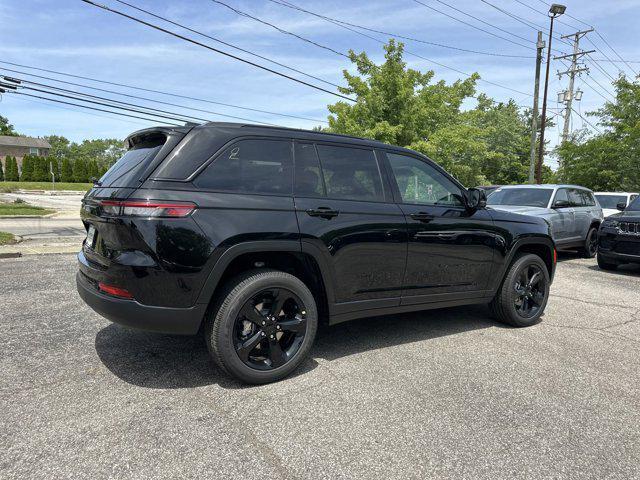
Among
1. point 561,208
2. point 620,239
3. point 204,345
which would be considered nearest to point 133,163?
point 204,345

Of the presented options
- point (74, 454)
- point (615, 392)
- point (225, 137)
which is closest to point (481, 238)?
point (615, 392)

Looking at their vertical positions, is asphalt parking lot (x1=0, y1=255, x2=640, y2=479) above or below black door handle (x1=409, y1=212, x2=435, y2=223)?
below

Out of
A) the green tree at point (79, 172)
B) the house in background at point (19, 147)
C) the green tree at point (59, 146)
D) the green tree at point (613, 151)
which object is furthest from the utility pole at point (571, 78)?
the green tree at point (59, 146)

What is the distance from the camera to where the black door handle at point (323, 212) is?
3397 millimetres

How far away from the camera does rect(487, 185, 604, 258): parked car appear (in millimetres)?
9352

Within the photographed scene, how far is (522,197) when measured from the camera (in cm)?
994

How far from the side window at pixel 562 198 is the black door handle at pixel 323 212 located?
25.2 feet

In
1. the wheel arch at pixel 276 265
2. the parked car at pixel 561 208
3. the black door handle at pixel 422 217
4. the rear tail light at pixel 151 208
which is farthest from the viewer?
the parked car at pixel 561 208

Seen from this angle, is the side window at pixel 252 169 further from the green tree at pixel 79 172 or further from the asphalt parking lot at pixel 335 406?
the green tree at pixel 79 172

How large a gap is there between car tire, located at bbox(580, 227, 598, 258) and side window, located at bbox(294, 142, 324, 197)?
936 cm

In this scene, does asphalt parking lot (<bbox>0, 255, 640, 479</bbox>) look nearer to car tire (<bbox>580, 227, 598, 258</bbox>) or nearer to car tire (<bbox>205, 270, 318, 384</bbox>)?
car tire (<bbox>205, 270, 318, 384</bbox>)

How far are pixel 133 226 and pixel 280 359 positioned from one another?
1.41 meters

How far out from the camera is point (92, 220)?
126 inches

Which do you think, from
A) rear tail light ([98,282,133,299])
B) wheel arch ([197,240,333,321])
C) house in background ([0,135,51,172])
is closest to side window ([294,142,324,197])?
wheel arch ([197,240,333,321])
